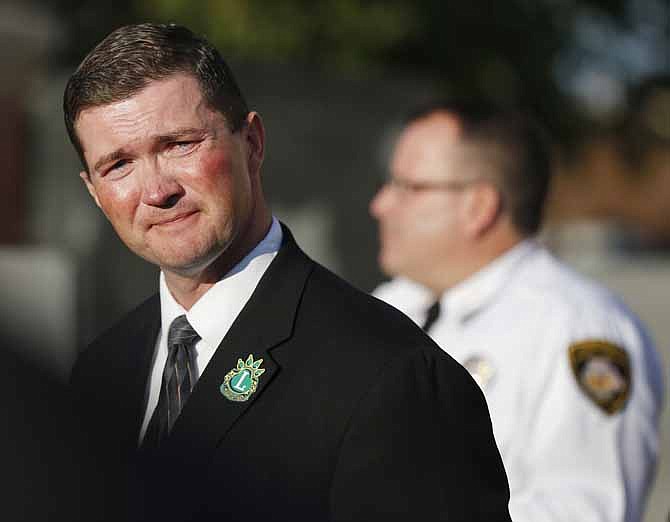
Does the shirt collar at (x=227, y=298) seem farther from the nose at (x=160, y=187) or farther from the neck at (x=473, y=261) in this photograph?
the neck at (x=473, y=261)

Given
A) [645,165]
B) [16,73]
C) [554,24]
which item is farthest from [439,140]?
[645,165]

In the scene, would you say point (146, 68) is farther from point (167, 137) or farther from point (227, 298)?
point (227, 298)

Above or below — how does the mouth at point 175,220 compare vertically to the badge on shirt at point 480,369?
above

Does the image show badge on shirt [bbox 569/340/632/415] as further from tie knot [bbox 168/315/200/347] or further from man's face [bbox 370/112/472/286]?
tie knot [bbox 168/315/200/347]

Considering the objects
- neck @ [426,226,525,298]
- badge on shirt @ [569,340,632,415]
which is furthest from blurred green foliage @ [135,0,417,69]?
badge on shirt @ [569,340,632,415]

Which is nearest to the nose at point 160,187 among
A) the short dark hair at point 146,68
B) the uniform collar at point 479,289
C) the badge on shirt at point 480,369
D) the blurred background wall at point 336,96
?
the short dark hair at point 146,68

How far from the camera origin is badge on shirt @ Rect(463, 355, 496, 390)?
2803 mm

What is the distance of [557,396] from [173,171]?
4.52 feet

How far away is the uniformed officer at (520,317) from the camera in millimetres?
2625

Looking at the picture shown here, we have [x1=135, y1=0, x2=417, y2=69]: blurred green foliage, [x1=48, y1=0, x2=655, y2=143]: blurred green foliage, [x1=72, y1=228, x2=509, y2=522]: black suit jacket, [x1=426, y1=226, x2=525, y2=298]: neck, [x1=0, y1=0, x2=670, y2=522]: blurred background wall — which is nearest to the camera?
[x1=72, y1=228, x2=509, y2=522]: black suit jacket

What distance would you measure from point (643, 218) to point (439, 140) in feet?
72.4

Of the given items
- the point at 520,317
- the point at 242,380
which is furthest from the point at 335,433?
the point at 520,317

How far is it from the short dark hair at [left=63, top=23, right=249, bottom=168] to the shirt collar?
219 millimetres

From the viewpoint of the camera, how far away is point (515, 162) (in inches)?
132
